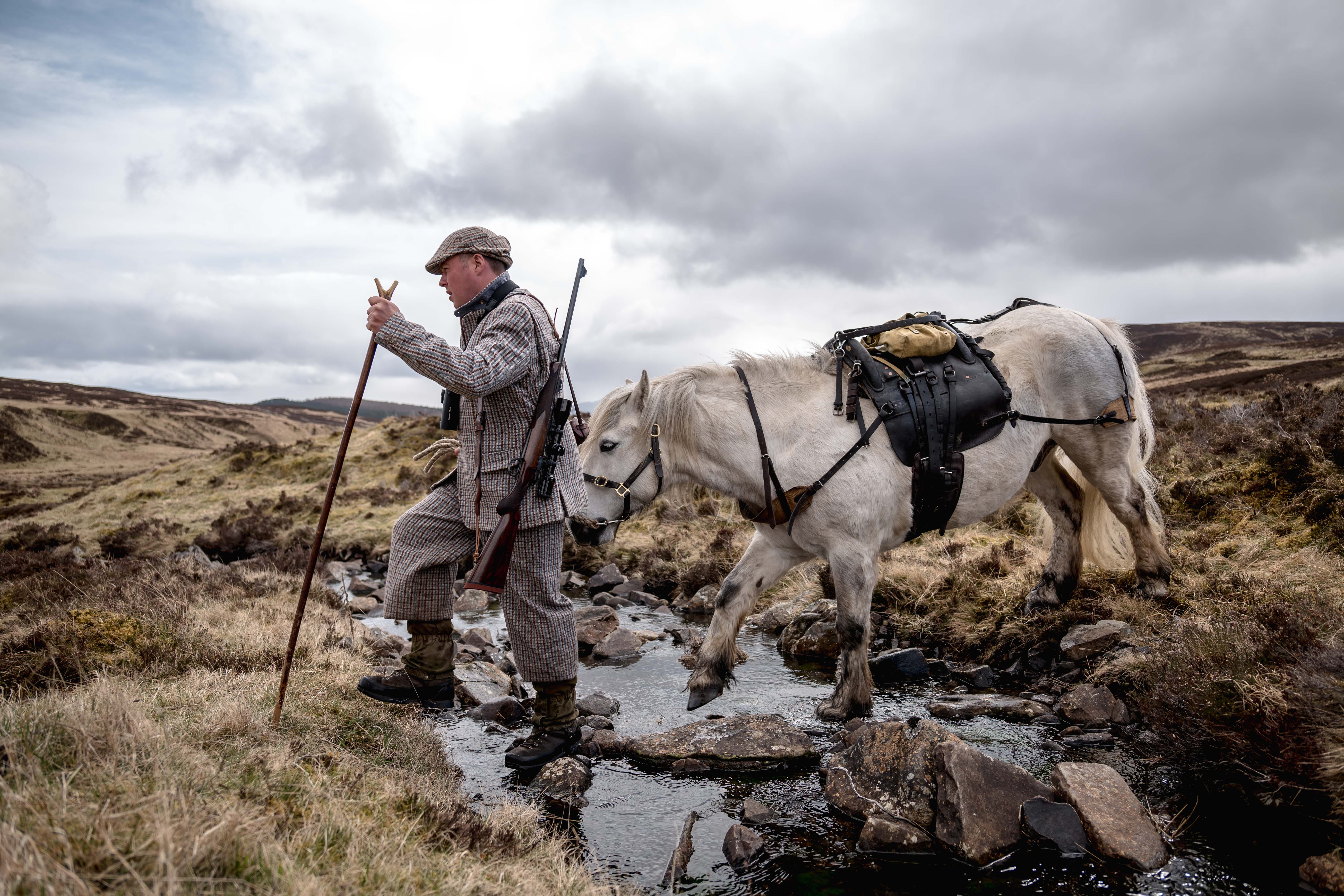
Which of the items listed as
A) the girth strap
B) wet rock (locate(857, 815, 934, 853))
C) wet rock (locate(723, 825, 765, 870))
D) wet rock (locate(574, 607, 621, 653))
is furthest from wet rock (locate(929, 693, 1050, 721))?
wet rock (locate(574, 607, 621, 653))

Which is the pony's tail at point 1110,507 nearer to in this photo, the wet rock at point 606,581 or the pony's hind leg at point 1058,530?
the pony's hind leg at point 1058,530

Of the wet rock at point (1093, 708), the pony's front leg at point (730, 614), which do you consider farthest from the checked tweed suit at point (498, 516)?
the wet rock at point (1093, 708)

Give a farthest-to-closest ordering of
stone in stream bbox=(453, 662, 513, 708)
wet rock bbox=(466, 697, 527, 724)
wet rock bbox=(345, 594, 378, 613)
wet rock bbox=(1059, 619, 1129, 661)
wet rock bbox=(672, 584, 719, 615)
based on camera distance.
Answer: wet rock bbox=(345, 594, 378, 613)
wet rock bbox=(672, 584, 719, 615)
stone in stream bbox=(453, 662, 513, 708)
wet rock bbox=(1059, 619, 1129, 661)
wet rock bbox=(466, 697, 527, 724)

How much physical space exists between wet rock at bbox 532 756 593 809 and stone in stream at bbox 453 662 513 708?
5.22 ft

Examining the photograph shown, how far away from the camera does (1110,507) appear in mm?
6754

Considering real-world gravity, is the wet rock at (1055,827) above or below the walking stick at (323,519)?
below

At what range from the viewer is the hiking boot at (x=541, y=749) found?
15.3 feet

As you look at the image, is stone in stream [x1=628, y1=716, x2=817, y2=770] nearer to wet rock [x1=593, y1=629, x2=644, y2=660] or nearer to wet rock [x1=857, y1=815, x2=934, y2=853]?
wet rock [x1=857, y1=815, x2=934, y2=853]

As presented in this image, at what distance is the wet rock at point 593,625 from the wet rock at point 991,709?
11.7ft

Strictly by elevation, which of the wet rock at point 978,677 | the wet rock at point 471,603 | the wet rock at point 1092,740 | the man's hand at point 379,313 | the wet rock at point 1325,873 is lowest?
the wet rock at point 471,603

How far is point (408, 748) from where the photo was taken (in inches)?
182

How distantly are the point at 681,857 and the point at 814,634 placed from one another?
4052 mm

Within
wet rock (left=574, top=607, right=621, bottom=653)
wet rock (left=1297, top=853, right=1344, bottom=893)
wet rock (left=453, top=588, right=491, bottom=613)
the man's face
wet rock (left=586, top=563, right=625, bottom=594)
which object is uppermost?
the man's face

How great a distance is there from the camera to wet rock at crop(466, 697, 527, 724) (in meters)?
5.84
